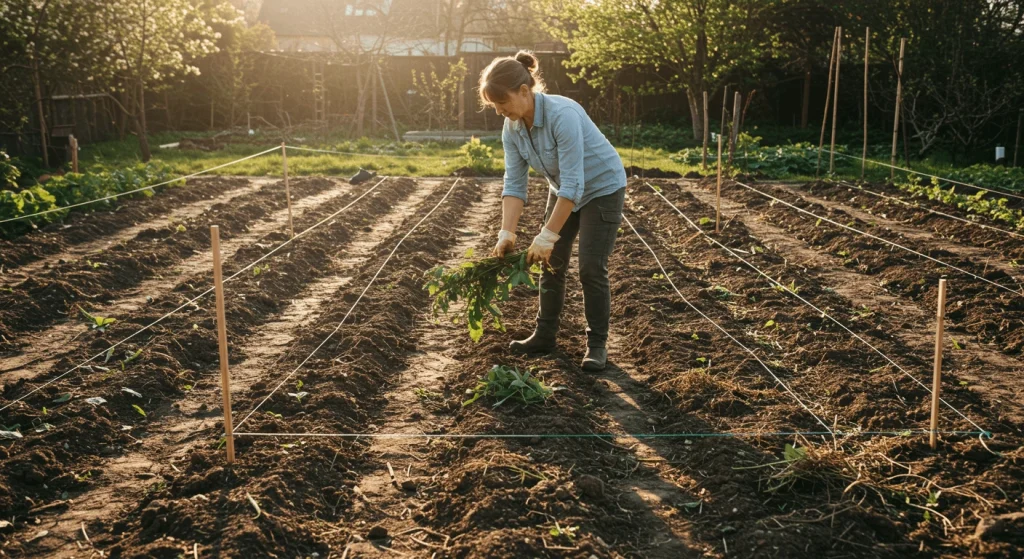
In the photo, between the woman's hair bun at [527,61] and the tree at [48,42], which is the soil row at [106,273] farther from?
the tree at [48,42]

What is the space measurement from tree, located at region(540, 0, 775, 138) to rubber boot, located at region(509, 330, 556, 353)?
43.3ft

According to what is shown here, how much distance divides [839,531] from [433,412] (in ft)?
6.72

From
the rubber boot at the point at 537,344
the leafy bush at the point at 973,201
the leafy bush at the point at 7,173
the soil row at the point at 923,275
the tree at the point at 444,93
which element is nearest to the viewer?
the rubber boot at the point at 537,344

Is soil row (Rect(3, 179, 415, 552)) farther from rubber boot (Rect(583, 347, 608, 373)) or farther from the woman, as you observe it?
rubber boot (Rect(583, 347, 608, 373))

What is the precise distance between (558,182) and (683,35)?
13596 mm

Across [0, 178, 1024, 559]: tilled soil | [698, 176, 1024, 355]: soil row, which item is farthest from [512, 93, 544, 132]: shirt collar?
[698, 176, 1024, 355]: soil row

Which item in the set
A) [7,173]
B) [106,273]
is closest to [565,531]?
[106,273]

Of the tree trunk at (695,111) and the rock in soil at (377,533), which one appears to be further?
the tree trunk at (695,111)

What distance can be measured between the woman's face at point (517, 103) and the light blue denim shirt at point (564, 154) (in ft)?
0.29

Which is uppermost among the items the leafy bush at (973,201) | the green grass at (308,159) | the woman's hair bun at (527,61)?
the woman's hair bun at (527,61)

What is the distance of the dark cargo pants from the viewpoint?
4410 millimetres

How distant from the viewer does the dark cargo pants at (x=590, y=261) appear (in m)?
4.41

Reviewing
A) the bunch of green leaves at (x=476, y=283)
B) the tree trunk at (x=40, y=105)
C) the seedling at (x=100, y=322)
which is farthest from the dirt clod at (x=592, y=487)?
the tree trunk at (x=40, y=105)

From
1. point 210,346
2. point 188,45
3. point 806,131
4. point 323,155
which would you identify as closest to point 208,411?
point 210,346
